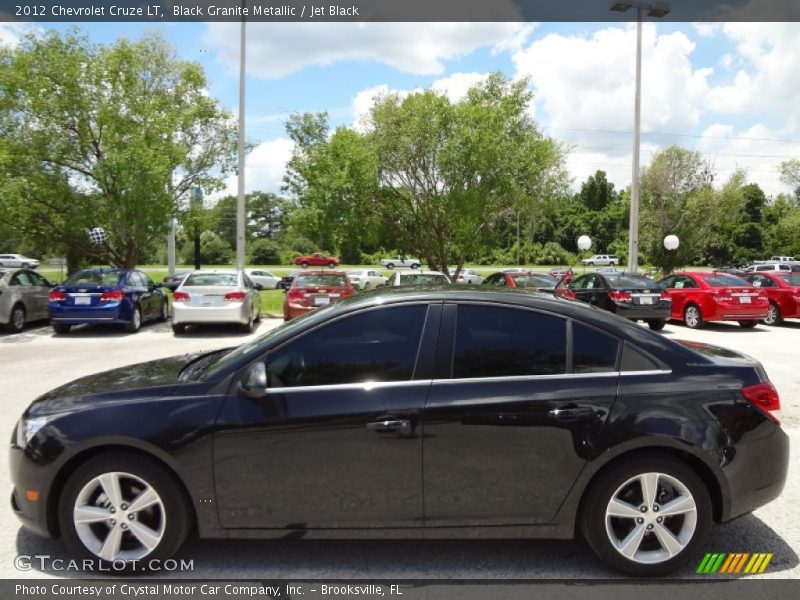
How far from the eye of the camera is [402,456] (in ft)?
10.5

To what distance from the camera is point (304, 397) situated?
3.27 metres

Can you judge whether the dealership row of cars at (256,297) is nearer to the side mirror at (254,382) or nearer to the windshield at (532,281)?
the windshield at (532,281)

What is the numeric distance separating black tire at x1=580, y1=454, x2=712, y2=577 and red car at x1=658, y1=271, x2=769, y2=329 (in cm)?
1286

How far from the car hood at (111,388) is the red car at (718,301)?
45.6 feet

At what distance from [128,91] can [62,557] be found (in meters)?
16.5

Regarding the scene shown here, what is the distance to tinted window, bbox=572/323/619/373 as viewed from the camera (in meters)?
3.40

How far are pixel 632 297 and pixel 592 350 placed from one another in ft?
39.9

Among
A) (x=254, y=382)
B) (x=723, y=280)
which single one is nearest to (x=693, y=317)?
(x=723, y=280)

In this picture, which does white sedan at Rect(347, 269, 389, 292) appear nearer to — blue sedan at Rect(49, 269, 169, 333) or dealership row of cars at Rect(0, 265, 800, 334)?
dealership row of cars at Rect(0, 265, 800, 334)

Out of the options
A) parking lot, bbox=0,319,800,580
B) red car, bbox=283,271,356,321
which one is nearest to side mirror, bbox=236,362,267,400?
parking lot, bbox=0,319,800,580

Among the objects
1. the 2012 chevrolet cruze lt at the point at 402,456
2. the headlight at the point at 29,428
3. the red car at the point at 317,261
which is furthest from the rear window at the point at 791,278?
the red car at the point at 317,261

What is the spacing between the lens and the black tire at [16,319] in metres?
13.7

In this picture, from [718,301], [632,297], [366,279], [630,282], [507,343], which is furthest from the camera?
[366,279]
